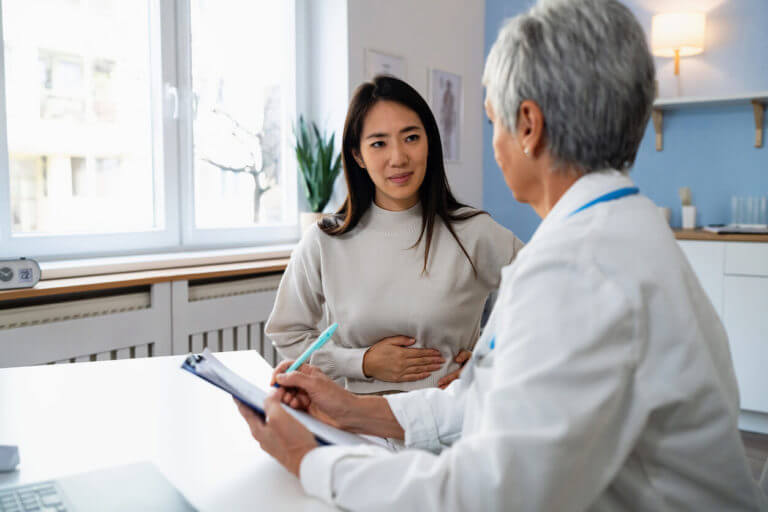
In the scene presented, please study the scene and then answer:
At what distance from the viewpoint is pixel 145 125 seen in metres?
2.71

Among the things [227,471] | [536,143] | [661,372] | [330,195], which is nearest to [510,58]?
[536,143]

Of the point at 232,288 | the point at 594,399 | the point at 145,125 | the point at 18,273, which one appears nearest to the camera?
the point at 594,399

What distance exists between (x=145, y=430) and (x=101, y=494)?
25 cm

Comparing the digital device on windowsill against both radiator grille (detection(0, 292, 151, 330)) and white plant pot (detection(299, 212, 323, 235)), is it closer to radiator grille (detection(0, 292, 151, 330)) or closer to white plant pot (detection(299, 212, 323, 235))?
radiator grille (detection(0, 292, 151, 330))

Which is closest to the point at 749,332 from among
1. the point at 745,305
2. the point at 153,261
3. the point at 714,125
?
the point at 745,305

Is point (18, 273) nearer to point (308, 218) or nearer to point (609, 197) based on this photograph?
point (308, 218)

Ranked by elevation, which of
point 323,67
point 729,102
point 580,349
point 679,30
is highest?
point 679,30

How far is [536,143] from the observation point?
0.81 m

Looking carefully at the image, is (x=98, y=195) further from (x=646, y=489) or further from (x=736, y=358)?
(x=736, y=358)

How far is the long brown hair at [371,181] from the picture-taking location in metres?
1.69

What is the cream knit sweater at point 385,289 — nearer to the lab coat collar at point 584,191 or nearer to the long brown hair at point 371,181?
the long brown hair at point 371,181

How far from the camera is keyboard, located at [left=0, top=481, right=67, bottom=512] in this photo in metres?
0.76

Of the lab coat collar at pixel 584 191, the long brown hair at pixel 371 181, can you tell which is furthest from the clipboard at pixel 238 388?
the long brown hair at pixel 371 181

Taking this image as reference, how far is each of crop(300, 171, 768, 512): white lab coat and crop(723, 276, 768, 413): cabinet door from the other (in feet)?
8.88
